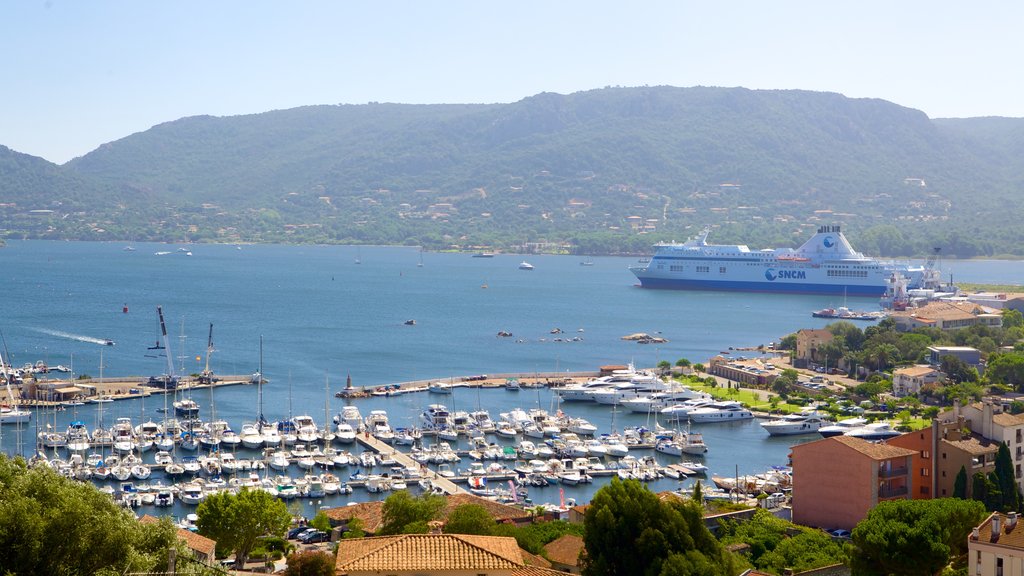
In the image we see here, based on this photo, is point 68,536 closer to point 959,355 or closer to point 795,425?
point 795,425

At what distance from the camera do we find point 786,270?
72.6 m

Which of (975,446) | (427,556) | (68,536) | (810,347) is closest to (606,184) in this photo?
(810,347)

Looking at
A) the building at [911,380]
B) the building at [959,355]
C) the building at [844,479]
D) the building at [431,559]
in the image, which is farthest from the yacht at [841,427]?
the building at [431,559]

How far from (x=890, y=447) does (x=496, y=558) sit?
8833mm

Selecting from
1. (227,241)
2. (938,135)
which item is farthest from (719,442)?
(938,135)

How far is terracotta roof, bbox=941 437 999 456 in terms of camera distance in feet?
57.9

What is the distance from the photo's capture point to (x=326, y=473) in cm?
2302

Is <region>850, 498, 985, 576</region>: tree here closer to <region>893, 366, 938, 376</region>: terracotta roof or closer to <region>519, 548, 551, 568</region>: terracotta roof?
<region>519, 548, 551, 568</region>: terracotta roof

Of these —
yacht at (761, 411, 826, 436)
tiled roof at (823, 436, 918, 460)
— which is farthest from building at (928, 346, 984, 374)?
tiled roof at (823, 436, 918, 460)

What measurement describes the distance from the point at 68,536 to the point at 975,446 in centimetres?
1322

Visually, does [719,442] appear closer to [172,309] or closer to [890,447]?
[890,447]

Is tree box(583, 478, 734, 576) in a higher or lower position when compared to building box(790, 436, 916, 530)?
higher

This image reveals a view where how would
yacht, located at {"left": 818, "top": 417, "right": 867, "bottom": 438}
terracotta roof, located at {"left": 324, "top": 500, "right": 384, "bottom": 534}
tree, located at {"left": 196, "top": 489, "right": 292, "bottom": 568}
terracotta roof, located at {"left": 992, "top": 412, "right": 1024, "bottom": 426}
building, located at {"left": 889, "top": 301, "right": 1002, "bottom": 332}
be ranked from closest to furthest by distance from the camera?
tree, located at {"left": 196, "top": 489, "right": 292, "bottom": 568}
terracotta roof, located at {"left": 324, "top": 500, "right": 384, "bottom": 534}
terracotta roof, located at {"left": 992, "top": 412, "right": 1024, "bottom": 426}
yacht, located at {"left": 818, "top": 417, "right": 867, "bottom": 438}
building, located at {"left": 889, "top": 301, "right": 1002, "bottom": 332}

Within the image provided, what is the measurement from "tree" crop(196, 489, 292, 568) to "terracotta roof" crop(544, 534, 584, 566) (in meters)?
3.40
